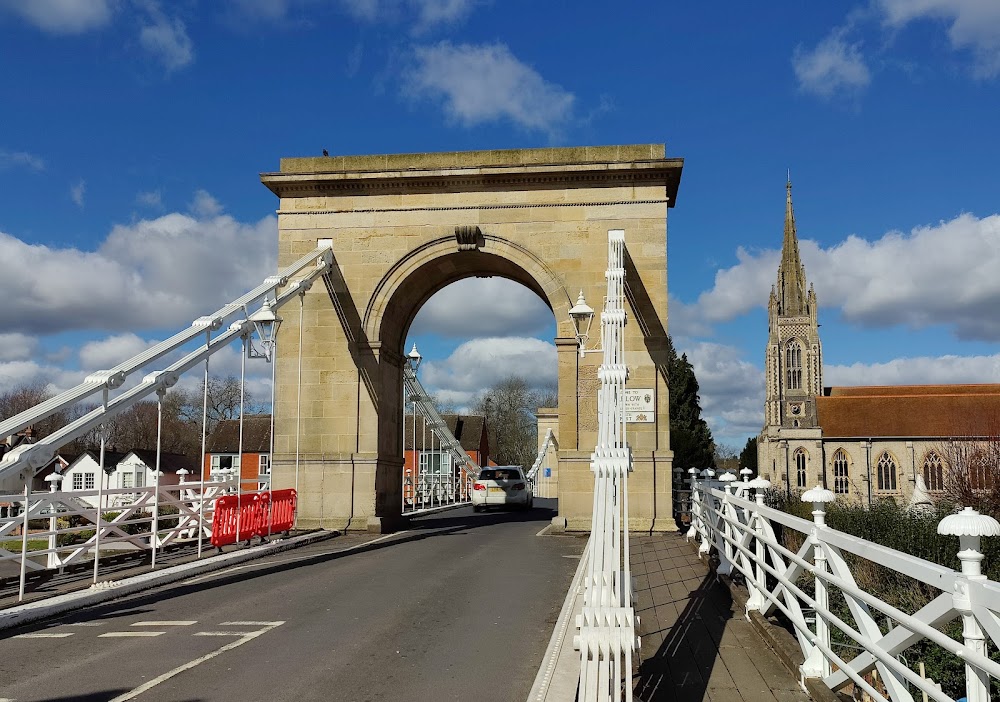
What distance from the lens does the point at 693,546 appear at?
13773 mm

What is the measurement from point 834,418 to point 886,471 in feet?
24.7

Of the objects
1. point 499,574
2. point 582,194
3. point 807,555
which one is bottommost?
point 499,574

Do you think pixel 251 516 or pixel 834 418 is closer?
pixel 251 516

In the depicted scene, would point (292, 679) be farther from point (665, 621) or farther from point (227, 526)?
point (227, 526)

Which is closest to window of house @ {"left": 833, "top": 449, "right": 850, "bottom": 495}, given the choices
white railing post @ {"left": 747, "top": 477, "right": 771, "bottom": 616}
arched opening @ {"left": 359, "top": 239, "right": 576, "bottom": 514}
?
arched opening @ {"left": 359, "top": 239, "right": 576, "bottom": 514}

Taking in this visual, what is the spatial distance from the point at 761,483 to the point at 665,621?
1.59 meters

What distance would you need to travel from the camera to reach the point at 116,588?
9.32 m

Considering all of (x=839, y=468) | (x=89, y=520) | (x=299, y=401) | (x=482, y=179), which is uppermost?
(x=482, y=179)

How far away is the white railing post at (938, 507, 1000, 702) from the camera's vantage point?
9.63 ft

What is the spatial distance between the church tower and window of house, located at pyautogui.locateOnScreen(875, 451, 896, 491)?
35.5ft

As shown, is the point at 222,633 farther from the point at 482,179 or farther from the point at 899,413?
the point at 899,413

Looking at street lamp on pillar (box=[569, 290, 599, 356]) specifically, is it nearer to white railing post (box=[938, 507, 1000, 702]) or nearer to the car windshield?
white railing post (box=[938, 507, 1000, 702])

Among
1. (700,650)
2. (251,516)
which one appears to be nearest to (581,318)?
(251,516)

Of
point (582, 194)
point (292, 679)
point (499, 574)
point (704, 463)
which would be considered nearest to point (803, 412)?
point (704, 463)
